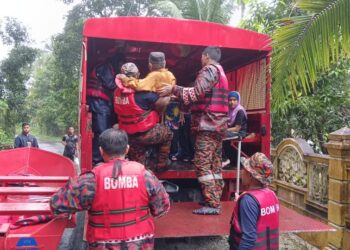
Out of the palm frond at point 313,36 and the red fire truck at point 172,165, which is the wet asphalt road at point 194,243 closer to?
the red fire truck at point 172,165

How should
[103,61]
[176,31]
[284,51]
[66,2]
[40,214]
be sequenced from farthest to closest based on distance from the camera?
[66,2] → [103,61] → [176,31] → [284,51] → [40,214]

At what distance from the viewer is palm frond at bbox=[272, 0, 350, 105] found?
9.87 ft

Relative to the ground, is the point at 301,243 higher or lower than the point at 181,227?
lower

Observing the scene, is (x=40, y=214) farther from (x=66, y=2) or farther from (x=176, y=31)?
(x=66, y=2)

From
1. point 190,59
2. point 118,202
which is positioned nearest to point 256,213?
point 118,202

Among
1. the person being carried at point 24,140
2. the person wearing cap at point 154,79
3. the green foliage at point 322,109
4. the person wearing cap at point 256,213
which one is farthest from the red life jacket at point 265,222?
the person being carried at point 24,140

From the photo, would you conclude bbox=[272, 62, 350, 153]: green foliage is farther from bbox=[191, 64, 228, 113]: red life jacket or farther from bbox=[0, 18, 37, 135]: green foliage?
bbox=[0, 18, 37, 135]: green foliage

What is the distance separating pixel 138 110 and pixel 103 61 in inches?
46.5

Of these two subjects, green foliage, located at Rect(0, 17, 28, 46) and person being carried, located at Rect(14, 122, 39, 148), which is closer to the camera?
person being carried, located at Rect(14, 122, 39, 148)

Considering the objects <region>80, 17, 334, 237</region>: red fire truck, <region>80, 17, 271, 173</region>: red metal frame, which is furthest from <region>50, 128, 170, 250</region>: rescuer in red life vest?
<region>80, 17, 271, 173</region>: red metal frame

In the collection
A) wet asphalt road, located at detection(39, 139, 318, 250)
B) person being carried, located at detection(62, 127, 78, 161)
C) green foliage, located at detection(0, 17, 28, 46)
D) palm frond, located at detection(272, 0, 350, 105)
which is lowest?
wet asphalt road, located at detection(39, 139, 318, 250)

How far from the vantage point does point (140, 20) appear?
410 centimetres

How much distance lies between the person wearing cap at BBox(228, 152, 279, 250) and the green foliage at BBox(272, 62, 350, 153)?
4.82 meters

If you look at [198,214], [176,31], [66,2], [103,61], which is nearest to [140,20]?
[176,31]
